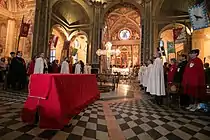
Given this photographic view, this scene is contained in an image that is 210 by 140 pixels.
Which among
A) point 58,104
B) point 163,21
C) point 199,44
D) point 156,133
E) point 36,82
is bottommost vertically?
point 156,133

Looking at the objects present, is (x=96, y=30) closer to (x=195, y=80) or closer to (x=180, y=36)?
(x=180, y=36)

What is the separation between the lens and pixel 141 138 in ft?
8.04

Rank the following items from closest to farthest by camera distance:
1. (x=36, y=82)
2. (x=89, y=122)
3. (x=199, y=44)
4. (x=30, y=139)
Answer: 1. (x=30, y=139)
2. (x=36, y=82)
3. (x=89, y=122)
4. (x=199, y=44)

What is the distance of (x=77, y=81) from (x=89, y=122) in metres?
1.06

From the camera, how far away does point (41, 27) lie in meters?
13.8

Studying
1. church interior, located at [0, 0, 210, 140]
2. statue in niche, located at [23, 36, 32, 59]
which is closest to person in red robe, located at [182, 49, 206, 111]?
church interior, located at [0, 0, 210, 140]

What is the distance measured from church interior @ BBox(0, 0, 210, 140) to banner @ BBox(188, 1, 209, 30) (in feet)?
0.78

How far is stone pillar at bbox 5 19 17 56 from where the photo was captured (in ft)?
52.2

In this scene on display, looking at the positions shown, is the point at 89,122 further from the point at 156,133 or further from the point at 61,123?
the point at 156,133

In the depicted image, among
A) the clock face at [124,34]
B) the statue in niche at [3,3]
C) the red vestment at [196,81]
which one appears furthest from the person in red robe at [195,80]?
the clock face at [124,34]

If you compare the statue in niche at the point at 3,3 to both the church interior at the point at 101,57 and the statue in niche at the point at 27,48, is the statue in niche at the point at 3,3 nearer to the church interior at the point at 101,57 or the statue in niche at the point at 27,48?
the church interior at the point at 101,57

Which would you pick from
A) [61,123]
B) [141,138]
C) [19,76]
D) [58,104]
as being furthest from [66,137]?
[19,76]

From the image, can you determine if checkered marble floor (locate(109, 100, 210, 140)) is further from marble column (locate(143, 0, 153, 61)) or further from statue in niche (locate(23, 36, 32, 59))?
statue in niche (locate(23, 36, 32, 59))

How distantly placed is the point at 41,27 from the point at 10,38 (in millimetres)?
4622
